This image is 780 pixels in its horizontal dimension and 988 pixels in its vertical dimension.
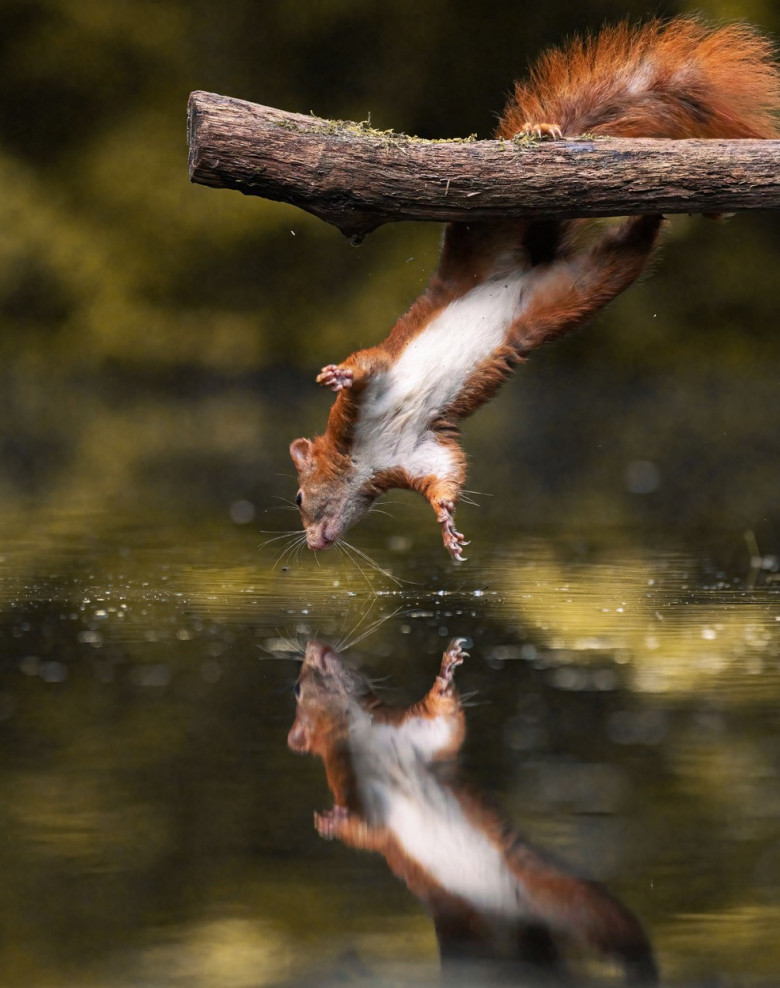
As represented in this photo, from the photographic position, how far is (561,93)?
2.97m

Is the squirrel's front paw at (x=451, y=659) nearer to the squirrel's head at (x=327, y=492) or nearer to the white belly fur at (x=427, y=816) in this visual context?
the white belly fur at (x=427, y=816)

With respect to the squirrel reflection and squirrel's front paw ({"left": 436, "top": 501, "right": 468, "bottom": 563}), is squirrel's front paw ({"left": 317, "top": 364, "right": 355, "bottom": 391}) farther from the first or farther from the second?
the squirrel reflection

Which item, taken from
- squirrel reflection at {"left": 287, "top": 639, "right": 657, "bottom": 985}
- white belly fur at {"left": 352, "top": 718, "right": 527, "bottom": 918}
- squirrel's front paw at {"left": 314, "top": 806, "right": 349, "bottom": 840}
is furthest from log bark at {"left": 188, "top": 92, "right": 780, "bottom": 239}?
squirrel's front paw at {"left": 314, "top": 806, "right": 349, "bottom": 840}

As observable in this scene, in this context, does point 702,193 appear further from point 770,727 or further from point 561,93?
point 770,727

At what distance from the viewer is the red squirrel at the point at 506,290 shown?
2838 millimetres

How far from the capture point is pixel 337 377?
266 centimetres

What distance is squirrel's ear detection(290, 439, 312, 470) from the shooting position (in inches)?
118

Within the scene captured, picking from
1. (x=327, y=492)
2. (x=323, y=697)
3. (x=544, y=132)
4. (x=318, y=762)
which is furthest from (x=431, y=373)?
(x=318, y=762)

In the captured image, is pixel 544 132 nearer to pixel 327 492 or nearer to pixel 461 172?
pixel 461 172

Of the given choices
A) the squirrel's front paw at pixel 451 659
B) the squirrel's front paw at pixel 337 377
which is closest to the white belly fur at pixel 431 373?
the squirrel's front paw at pixel 337 377

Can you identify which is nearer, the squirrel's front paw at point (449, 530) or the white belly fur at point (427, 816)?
the white belly fur at point (427, 816)

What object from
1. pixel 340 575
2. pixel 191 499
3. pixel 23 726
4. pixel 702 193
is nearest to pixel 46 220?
pixel 191 499

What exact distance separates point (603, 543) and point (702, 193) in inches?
37.6

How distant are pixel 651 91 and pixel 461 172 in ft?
1.88
